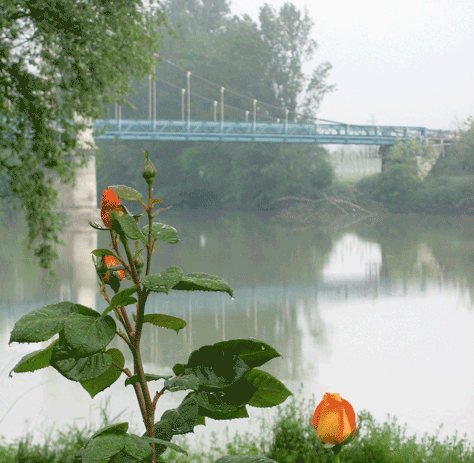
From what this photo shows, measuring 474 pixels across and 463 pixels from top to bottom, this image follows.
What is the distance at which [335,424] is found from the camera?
1.59 feet

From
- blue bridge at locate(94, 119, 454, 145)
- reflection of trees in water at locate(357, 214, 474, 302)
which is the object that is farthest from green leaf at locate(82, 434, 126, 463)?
blue bridge at locate(94, 119, 454, 145)

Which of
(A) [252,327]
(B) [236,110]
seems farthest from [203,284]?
(B) [236,110]

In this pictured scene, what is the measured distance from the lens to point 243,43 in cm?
2428

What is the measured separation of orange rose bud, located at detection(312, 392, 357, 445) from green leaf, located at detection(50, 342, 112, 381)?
0.54 ft

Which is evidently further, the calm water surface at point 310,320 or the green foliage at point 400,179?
the green foliage at point 400,179

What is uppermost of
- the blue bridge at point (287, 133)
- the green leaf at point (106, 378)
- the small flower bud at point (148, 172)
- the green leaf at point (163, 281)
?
the blue bridge at point (287, 133)

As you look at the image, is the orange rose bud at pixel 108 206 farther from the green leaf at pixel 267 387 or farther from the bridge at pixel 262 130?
the bridge at pixel 262 130

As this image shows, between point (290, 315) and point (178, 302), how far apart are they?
121cm

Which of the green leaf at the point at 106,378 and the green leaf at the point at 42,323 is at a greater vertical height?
the green leaf at the point at 42,323

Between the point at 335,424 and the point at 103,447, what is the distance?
17 cm

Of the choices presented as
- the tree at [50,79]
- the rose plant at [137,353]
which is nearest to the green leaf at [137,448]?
the rose plant at [137,353]

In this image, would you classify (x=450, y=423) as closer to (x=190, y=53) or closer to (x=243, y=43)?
(x=243, y=43)

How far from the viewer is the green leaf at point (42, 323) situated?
47 cm

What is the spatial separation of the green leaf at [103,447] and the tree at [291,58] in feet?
77.2
